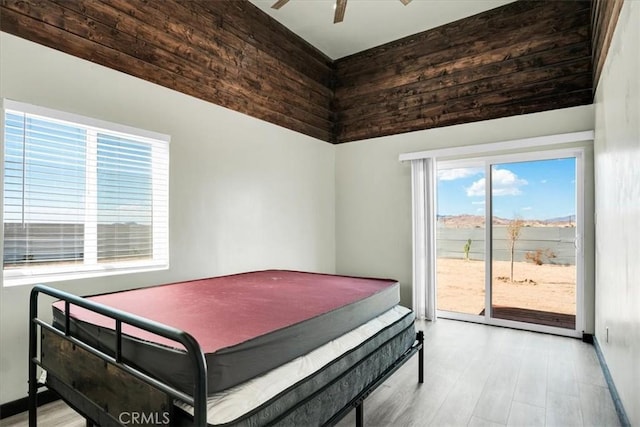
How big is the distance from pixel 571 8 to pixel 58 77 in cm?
461

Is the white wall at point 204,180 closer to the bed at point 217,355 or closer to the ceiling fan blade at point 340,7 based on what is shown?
the bed at point 217,355

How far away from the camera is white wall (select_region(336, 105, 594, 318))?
13.3ft

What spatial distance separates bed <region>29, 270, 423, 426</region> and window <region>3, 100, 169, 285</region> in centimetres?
55

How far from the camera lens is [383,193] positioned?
15.4ft

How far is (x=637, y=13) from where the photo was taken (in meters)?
1.61

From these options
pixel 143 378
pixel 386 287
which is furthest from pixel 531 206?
pixel 143 378

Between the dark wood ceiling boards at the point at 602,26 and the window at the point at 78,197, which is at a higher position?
the dark wood ceiling boards at the point at 602,26

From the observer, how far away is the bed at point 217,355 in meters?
1.22

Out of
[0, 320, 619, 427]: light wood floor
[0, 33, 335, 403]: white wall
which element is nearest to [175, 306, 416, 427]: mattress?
[0, 320, 619, 427]: light wood floor

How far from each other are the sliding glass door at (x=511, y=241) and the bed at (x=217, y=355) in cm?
221

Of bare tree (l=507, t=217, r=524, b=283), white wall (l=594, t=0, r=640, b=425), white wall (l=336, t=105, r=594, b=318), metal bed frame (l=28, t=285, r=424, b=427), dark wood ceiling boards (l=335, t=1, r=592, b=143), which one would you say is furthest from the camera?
white wall (l=336, t=105, r=594, b=318)

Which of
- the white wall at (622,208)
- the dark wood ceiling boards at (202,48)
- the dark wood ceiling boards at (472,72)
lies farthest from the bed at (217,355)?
the dark wood ceiling boards at (472,72)

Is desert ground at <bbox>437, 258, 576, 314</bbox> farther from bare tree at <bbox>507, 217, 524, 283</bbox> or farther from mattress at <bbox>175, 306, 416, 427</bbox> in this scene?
mattress at <bbox>175, 306, 416, 427</bbox>

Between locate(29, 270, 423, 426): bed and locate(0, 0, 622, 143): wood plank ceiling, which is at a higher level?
locate(0, 0, 622, 143): wood plank ceiling
